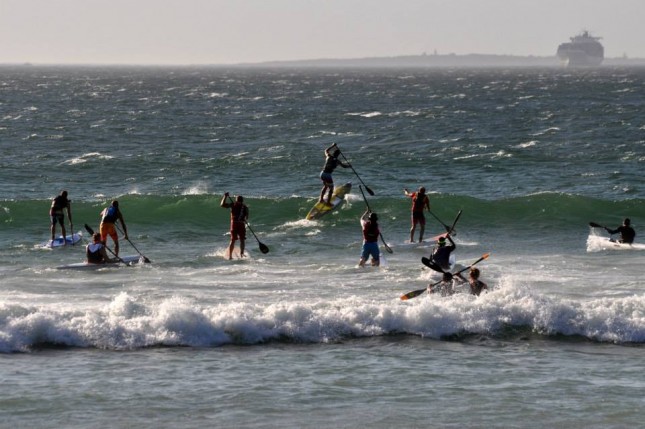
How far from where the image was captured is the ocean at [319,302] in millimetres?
14664

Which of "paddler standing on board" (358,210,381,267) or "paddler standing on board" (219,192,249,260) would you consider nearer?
"paddler standing on board" (358,210,381,267)

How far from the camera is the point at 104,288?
21500 millimetres

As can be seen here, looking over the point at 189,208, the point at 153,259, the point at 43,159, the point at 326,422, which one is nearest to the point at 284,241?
the point at 153,259

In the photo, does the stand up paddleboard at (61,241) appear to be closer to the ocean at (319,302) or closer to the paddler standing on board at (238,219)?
the ocean at (319,302)

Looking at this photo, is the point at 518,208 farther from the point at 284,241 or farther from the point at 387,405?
the point at 387,405

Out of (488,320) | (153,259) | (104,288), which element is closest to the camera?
(488,320)

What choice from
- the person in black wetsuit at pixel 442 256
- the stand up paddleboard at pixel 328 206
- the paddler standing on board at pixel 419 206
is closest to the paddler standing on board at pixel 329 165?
the stand up paddleboard at pixel 328 206

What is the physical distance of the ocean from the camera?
48.1 ft

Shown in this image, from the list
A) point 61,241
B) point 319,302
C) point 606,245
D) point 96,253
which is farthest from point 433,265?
point 61,241

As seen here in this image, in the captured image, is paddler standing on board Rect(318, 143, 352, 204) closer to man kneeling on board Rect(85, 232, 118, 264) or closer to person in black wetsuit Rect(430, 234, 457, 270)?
person in black wetsuit Rect(430, 234, 457, 270)

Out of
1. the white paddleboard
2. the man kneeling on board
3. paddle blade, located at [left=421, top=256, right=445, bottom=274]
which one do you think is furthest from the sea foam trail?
the white paddleboard

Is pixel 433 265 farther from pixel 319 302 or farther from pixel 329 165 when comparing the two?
pixel 329 165

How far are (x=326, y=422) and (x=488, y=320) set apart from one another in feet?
17.6

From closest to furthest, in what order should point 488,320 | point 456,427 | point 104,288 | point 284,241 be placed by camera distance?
point 456,427 < point 488,320 < point 104,288 < point 284,241
